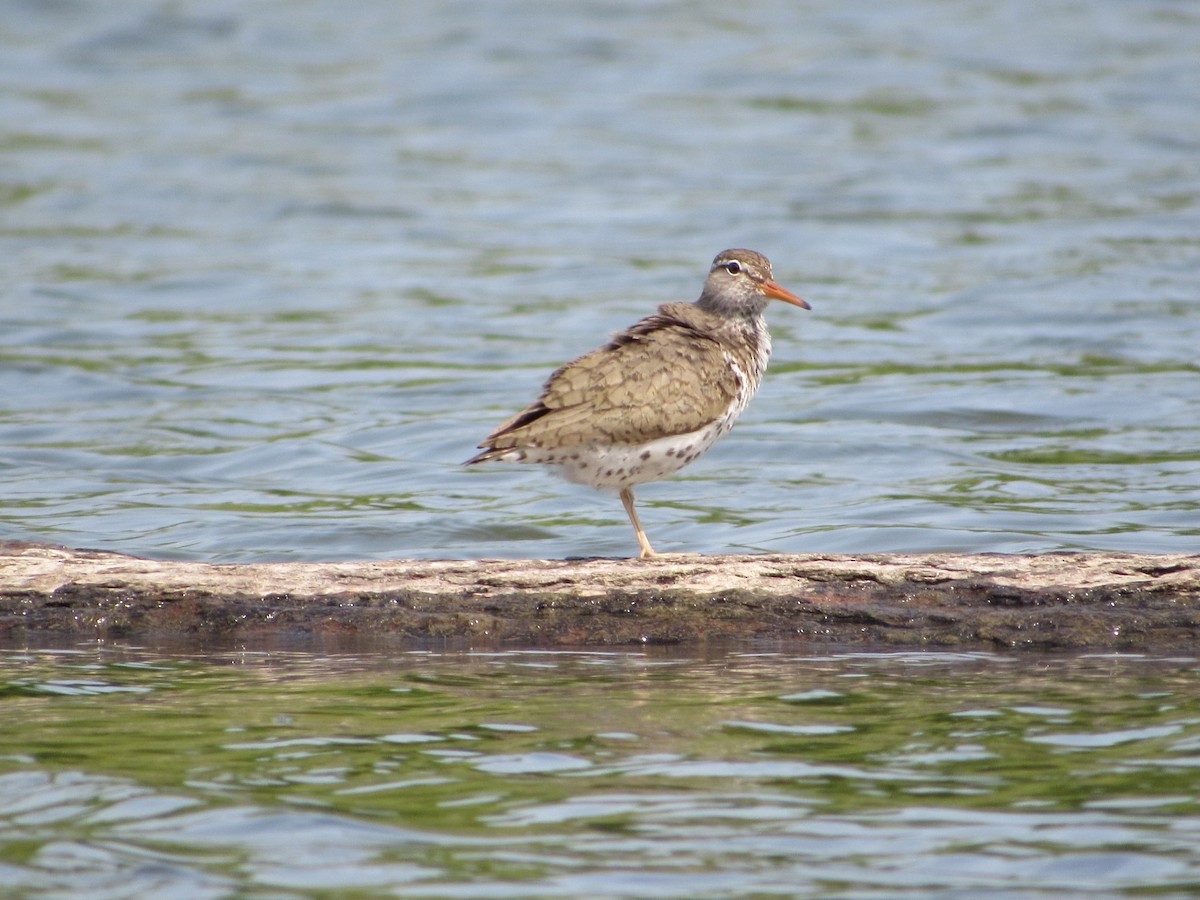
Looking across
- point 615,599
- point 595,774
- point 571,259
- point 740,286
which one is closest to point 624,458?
point 615,599

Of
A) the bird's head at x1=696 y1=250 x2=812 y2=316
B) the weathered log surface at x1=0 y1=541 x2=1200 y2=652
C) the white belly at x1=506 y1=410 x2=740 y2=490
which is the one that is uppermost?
the bird's head at x1=696 y1=250 x2=812 y2=316

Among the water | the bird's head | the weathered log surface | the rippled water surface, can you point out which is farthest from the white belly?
the rippled water surface

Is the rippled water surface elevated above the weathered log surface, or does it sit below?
above

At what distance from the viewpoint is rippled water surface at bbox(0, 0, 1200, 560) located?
43.5 feet

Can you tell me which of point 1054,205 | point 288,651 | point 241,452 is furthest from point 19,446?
point 1054,205

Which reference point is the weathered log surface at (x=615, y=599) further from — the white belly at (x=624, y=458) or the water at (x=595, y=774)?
the white belly at (x=624, y=458)

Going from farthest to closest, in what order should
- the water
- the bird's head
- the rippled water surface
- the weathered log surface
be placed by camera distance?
1. the rippled water surface
2. the bird's head
3. the weathered log surface
4. the water

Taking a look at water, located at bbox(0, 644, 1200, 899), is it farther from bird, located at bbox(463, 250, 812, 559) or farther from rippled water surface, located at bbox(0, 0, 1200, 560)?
rippled water surface, located at bbox(0, 0, 1200, 560)

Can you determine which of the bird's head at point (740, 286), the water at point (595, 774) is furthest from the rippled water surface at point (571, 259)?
the water at point (595, 774)

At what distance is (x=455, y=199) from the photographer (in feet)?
87.0

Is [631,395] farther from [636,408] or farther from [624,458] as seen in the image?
[624,458]

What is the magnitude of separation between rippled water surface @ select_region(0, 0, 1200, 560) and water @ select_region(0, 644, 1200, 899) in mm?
3350

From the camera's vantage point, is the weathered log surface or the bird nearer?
the weathered log surface

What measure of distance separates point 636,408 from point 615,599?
4.68 ft
